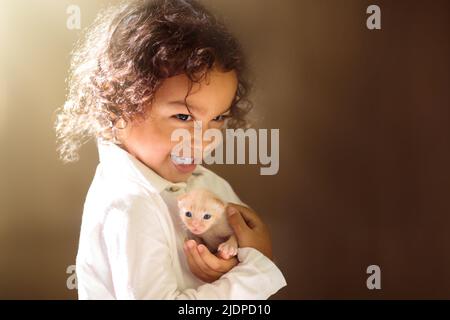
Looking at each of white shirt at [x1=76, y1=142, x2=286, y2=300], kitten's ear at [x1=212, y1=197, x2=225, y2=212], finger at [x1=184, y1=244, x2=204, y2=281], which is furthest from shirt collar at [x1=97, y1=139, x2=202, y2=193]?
finger at [x1=184, y1=244, x2=204, y2=281]

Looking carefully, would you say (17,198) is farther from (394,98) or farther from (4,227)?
(394,98)

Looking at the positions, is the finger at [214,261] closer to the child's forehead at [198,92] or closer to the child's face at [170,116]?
the child's face at [170,116]

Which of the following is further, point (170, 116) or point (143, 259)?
point (170, 116)

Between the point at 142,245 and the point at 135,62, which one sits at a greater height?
the point at 135,62

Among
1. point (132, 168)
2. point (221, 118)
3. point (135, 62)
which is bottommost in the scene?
point (132, 168)

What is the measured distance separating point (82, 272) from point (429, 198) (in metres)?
1.37

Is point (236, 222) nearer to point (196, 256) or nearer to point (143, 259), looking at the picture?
point (196, 256)

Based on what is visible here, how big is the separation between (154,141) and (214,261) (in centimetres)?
50

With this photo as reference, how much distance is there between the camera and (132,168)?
190cm

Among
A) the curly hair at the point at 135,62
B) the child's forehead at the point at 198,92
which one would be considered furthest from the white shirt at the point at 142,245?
the child's forehead at the point at 198,92

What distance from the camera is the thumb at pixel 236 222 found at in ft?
6.44

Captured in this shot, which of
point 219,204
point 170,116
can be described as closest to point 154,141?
point 170,116

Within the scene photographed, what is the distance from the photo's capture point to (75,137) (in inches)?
79.0
